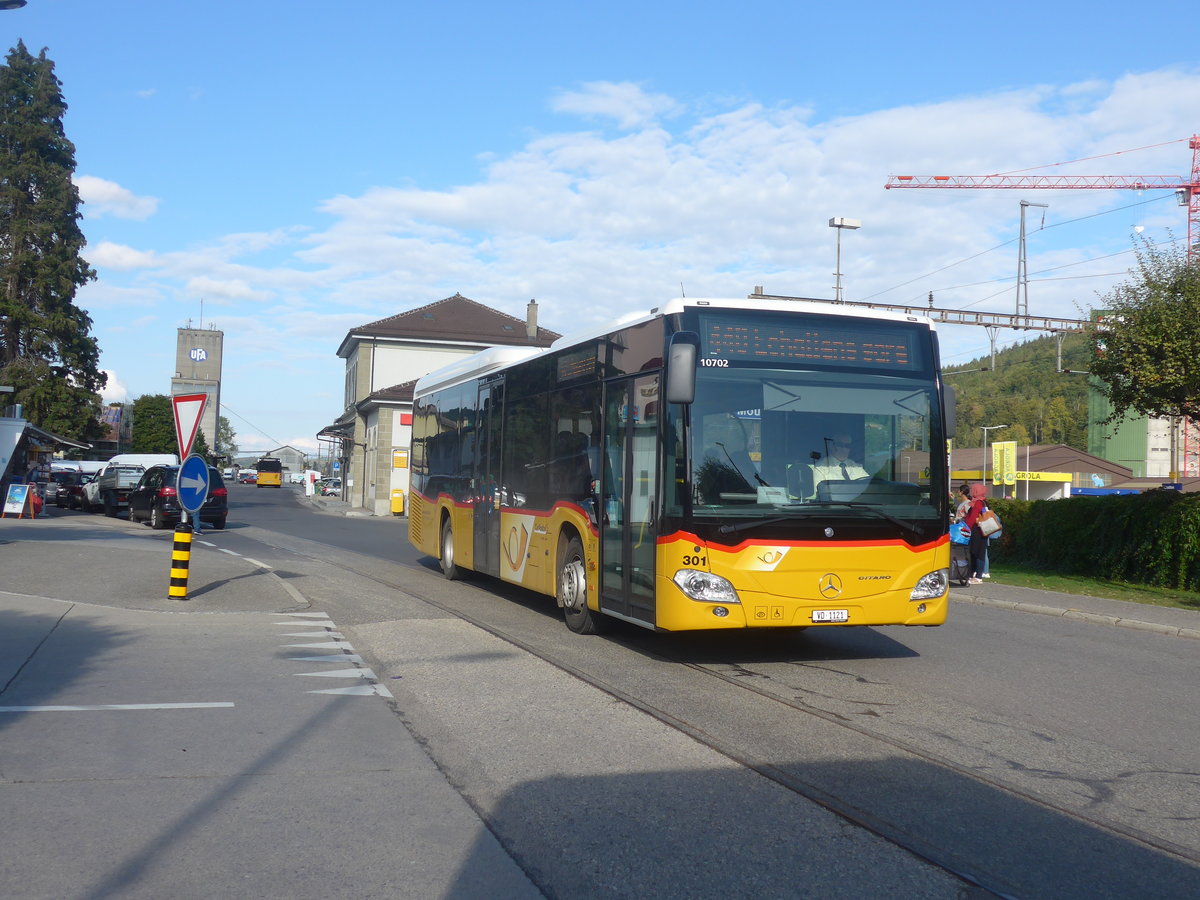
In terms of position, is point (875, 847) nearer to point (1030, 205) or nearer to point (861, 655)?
point (861, 655)

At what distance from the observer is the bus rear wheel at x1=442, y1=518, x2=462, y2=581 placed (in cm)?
1769

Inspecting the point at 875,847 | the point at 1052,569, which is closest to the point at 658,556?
the point at 875,847

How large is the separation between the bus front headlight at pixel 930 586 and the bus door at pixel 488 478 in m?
6.34

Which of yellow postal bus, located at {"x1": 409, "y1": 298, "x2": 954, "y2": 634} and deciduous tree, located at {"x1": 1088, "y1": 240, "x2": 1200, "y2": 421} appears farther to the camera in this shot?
deciduous tree, located at {"x1": 1088, "y1": 240, "x2": 1200, "y2": 421}

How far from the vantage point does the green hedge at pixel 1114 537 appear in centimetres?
1944

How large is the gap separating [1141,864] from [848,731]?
2627mm

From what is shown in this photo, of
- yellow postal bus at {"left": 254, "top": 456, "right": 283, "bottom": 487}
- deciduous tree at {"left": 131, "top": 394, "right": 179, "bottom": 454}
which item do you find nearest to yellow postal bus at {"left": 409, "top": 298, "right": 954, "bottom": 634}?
yellow postal bus at {"left": 254, "top": 456, "right": 283, "bottom": 487}

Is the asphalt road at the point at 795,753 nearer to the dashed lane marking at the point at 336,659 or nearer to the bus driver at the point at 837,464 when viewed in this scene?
the dashed lane marking at the point at 336,659

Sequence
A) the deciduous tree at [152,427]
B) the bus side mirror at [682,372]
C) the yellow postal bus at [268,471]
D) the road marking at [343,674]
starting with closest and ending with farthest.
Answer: the bus side mirror at [682,372], the road marking at [343,674], the yellow postal bus at [268,471], the deciduous tree at [152,427]

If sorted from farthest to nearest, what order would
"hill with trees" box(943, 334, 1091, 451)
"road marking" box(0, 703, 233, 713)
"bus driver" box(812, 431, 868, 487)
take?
"hill with trees" box(943, 334, 1091, 451) < "bus driver" box(812, 431, 868, 487) < "road marking" box(0, 703, 233, 713)

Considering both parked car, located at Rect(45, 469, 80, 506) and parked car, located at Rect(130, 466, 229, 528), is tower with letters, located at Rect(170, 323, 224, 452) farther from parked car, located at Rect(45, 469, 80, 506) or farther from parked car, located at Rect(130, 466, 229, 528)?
parked car, located at Rect(130, 466, 229, 528)

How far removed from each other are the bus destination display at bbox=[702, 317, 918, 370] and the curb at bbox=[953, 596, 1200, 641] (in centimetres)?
626

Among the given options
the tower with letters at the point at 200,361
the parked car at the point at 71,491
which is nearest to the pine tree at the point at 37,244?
the parked car at the point at 71,491

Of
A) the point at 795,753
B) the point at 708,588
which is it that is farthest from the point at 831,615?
the point at 795,753
